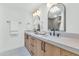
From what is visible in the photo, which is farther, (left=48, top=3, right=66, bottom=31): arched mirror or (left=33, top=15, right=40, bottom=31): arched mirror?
(left=33, top=15, right=40, bottom=31): arched mirror

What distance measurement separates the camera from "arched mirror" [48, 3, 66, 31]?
2.49 meters

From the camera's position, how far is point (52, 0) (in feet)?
8.86

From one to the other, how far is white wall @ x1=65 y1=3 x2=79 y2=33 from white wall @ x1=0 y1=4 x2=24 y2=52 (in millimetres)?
2761

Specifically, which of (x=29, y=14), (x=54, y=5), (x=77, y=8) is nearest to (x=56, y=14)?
(x=54, y=5)

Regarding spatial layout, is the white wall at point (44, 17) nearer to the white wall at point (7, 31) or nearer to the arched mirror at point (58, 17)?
the arched mirror at point (58, 17)

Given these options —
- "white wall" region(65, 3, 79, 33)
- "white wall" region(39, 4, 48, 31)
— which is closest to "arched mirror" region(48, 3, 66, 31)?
"white wall" region(65, 3, 79, 33)

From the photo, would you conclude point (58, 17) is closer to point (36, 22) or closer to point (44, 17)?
point (44, 17)

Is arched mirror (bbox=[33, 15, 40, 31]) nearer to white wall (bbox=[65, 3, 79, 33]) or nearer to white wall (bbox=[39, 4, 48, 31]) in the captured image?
white wall (bbox=[39, 4, 48, 31])

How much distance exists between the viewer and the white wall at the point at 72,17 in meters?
2.02

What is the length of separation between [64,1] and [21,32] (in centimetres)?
322

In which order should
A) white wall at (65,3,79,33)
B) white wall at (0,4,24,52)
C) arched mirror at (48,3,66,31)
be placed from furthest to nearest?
white wall at (0,4,24,52) < arched mirror at (48,3,66,31) < white wall at (65,3,79,33)

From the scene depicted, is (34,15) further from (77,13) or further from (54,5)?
(77,13)

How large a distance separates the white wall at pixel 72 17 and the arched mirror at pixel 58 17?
14 cm

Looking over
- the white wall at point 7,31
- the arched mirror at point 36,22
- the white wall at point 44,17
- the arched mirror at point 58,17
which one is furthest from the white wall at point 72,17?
the white wall at point 7,31
